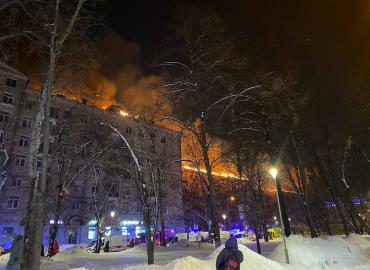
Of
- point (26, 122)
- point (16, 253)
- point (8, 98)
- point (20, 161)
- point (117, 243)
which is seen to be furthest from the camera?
point (26, 122)

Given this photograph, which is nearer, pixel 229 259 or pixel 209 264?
pixel 229 259

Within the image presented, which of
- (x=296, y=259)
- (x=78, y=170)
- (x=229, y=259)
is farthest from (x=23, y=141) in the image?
(x=229, y=259)

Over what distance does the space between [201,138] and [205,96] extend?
2762mm

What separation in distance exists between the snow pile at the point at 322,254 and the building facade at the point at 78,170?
1229 cm

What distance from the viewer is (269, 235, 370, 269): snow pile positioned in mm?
15891

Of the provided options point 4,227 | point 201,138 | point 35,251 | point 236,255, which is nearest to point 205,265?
point 236,255

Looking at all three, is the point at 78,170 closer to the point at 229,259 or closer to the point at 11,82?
the point at 11,82

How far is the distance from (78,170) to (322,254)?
91.7 feet

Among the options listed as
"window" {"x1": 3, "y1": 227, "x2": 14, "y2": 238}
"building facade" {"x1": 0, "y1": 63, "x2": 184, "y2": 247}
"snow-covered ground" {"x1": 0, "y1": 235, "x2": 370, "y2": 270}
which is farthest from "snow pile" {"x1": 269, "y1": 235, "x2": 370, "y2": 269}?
"window" {"x1": 3, "y1": 227, "x2": 14, "y2": 238}

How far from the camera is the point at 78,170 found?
120 ft

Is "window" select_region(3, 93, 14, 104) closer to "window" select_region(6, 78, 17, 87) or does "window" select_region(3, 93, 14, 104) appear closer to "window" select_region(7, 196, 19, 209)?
"window" select_region(6, 78, 17, 87)

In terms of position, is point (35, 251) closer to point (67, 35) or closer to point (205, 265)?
point (205, 265)

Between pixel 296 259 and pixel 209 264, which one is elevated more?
pixel 209 264

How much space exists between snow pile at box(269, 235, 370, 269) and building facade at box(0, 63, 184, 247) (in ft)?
40.3
